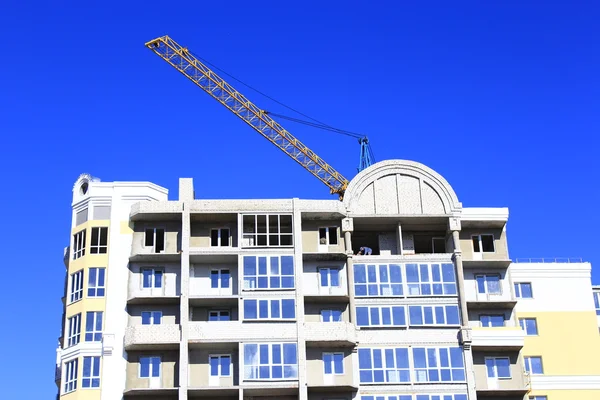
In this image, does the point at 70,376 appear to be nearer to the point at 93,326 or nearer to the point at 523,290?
the point at 93,326

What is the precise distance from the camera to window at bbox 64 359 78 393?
6838cm

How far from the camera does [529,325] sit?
7606cm

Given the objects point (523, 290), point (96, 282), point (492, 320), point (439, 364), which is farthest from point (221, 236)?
point (523, 290)

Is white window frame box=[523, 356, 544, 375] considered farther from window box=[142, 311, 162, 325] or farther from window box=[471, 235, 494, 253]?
window box=[142, 311, 162, 325]

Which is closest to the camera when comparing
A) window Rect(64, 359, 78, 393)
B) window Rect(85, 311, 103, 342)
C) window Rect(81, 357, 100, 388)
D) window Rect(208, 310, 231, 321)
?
window Rect(81, 357, 100, 388)

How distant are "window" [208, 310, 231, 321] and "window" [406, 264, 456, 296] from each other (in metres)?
14.2

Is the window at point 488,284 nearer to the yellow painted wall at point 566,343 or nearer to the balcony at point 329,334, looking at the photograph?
the yellow painted wall at point 566,343

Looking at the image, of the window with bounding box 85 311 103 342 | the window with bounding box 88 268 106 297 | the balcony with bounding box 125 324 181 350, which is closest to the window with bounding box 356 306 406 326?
the balcony with bounding box 125 324 181 350

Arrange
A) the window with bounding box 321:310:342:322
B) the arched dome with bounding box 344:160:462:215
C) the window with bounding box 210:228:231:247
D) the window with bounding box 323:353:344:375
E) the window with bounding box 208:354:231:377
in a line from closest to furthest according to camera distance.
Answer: the window with bounding box 208:354:231:377, the window with bounding box 323:353:344:375, the window with bounding box 321:310:342:322, the window with bounding box 210:228:231:247, the arched dome with bounding box 344:160:462:215

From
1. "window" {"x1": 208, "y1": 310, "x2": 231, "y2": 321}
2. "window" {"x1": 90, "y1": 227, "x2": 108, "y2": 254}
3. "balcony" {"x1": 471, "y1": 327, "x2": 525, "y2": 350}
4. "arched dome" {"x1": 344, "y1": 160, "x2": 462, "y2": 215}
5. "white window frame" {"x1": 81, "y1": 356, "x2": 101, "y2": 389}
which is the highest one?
"arched dome" {"x1": 344, "y1": 160, "x2": 462, "y2": 215}

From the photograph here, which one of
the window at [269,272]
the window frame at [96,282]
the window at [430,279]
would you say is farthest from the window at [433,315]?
the window frame at [96,282]

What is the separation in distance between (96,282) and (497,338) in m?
30.8

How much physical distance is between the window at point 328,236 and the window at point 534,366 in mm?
Answer: 18124

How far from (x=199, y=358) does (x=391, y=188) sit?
2036 cm
